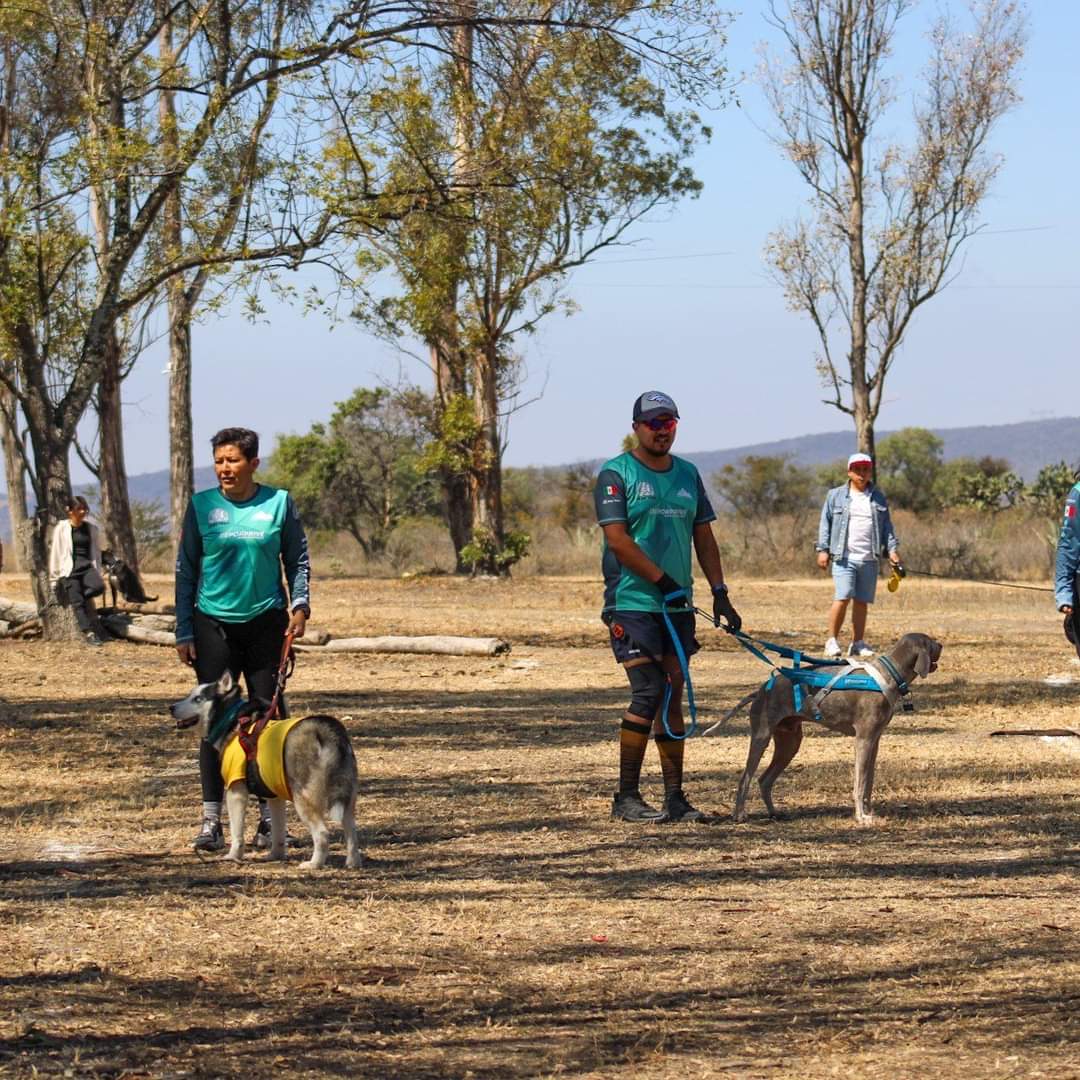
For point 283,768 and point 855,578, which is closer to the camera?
point 283,768

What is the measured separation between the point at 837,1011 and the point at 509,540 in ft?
94.2

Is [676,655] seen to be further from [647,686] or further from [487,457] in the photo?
[487,457]

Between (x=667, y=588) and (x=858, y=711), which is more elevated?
(x=667, y=588)

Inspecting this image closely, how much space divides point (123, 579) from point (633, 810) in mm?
16221

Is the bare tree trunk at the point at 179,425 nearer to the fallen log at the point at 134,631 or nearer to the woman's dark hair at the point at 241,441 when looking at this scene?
the fallen log at the point at 134,631

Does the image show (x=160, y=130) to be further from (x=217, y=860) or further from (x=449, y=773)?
(x=217, y=860)

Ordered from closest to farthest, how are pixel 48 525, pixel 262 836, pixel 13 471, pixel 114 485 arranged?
pixel 262 836
pixel 48 525
pixel 114 485
pixel 13 471

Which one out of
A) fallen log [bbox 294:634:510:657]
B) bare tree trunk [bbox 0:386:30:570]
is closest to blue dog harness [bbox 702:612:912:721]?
fallen log [bbox 294:634:510:657]

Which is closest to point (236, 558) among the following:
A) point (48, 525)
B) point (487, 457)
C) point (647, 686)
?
point (647, 686)

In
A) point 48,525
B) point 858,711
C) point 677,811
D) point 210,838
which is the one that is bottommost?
point 677,811

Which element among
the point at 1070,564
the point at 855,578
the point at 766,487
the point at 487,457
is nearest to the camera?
the point at 1070,564

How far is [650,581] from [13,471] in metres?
34.4

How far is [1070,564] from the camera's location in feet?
35.8

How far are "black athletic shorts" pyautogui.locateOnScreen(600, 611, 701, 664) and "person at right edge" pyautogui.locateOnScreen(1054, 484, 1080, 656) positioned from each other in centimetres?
277
